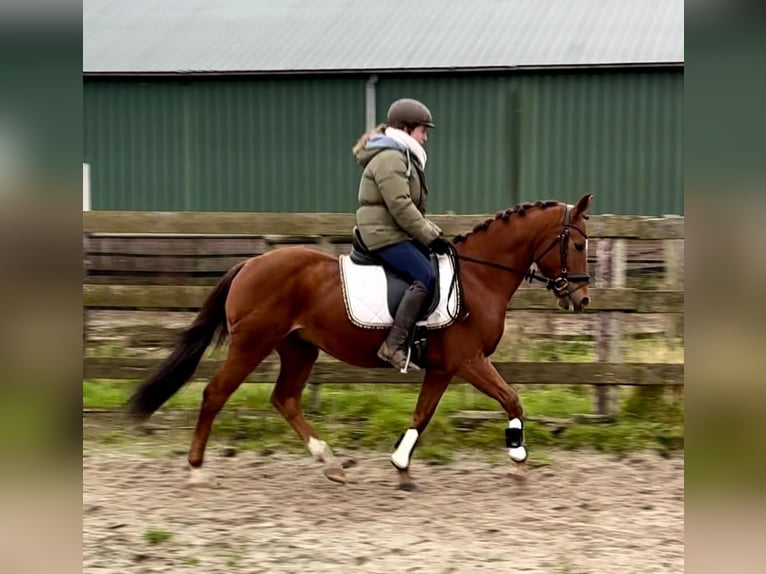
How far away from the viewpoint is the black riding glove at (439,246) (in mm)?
5816

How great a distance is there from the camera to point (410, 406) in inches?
298

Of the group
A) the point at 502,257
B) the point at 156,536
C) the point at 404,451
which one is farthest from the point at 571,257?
the point at 156,536

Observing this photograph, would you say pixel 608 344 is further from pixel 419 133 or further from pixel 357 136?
pixel 357 136

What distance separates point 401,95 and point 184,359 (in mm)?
10996

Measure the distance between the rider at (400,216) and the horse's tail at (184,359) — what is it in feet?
3.28

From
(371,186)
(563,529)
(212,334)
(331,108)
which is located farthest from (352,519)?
(331,108)

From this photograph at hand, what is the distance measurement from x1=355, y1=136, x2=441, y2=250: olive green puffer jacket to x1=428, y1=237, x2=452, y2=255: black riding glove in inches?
2.1

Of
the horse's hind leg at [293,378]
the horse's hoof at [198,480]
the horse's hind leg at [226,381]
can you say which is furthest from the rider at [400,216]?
the horse's hoof at [198,480]

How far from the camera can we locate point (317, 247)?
7.48 meters

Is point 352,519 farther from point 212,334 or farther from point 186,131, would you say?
point 186,131

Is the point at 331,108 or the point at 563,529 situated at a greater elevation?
the point at 331,108

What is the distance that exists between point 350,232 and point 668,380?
8.85 ft

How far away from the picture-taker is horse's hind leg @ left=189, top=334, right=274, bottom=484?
5883mm
